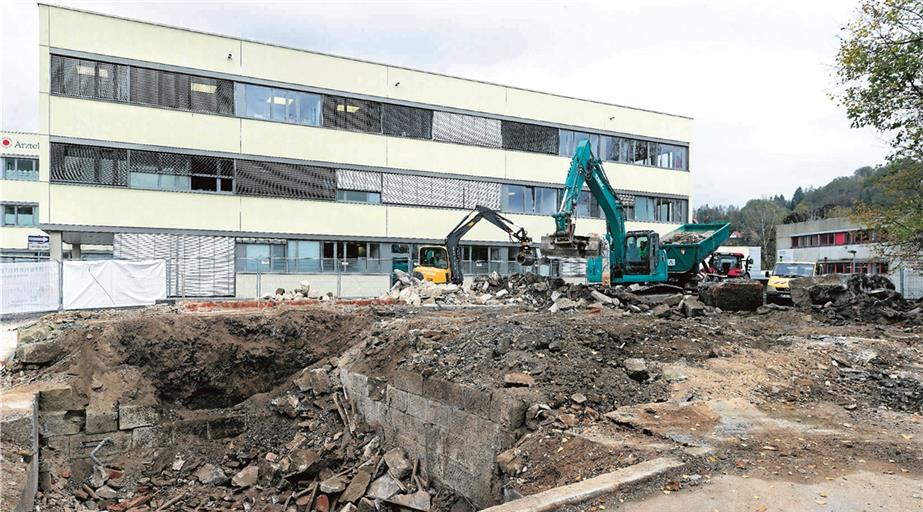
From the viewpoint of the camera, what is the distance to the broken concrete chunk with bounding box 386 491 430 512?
25.4ft

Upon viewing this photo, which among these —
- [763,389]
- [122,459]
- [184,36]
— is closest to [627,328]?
[763,389]

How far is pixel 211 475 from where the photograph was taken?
9.87m

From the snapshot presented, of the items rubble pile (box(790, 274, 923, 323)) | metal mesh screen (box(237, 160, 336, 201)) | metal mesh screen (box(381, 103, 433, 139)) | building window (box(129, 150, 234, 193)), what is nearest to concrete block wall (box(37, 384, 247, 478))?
rubble pile (box(790, 274, 923, 323))

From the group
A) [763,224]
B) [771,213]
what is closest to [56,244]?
[763,224]

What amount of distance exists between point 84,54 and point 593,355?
71.7 feet

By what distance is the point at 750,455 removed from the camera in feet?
17.1

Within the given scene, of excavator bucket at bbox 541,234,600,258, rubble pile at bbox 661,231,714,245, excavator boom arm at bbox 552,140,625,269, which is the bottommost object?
excavator bucket at bbox 541,234,600,258

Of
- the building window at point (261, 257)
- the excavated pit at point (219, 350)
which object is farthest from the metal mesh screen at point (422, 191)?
the excavated pit at point (219, 350)

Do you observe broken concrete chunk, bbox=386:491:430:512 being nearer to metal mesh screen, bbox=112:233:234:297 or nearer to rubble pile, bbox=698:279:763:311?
rubble pile, bbox=698:279:763:311

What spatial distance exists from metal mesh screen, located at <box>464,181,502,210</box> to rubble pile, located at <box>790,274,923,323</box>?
49.7 feet

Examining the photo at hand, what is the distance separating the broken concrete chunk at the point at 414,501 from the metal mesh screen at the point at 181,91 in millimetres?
19666

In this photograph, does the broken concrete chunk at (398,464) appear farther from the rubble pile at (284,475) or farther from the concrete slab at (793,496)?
the concrete slab at (793,496)

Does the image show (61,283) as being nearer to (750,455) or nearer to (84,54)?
(84,54)

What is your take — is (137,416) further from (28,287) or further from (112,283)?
(28,287)
